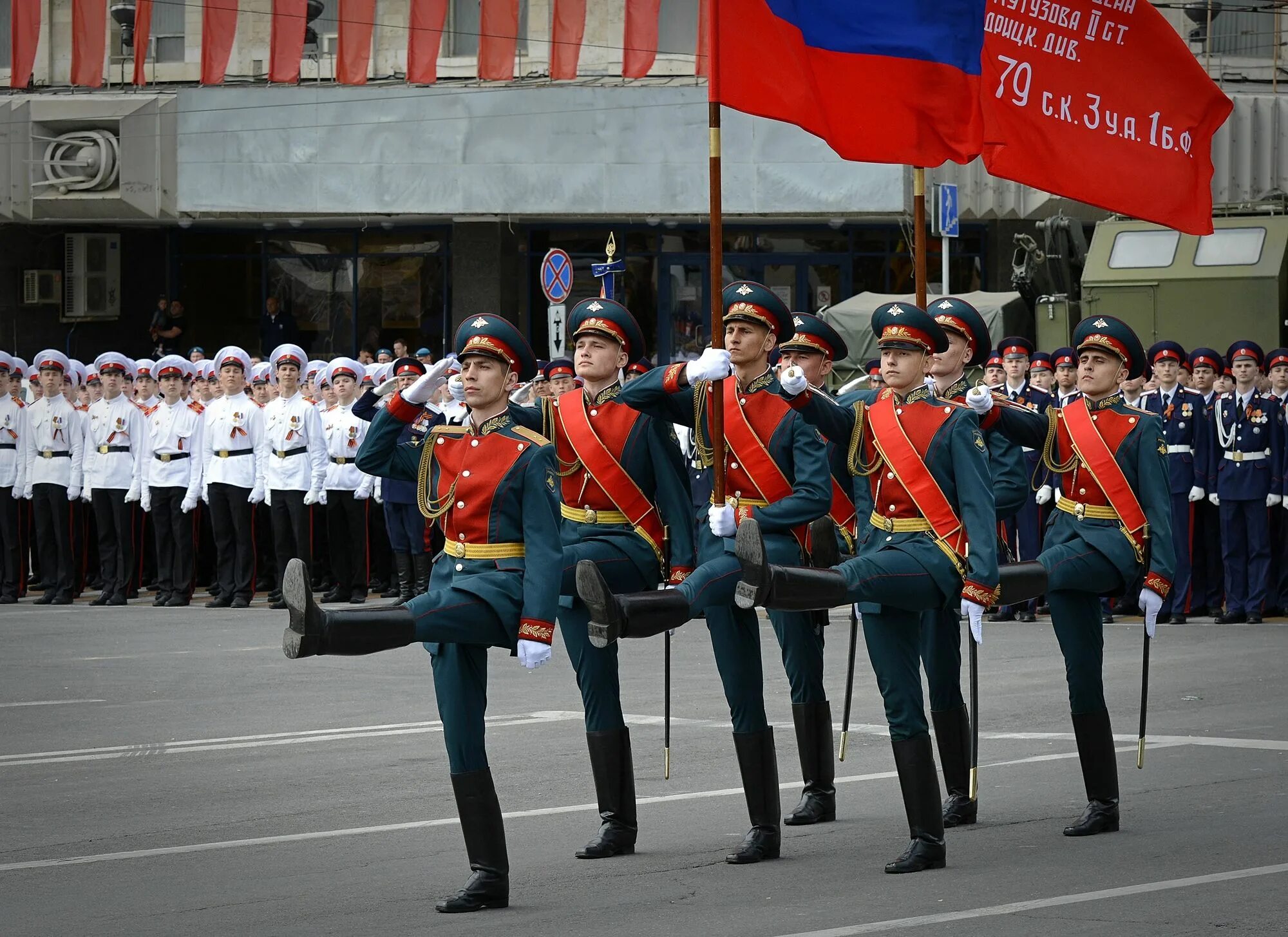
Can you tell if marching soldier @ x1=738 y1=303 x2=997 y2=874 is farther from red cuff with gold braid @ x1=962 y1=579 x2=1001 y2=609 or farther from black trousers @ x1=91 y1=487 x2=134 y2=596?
black trousers @ x1=91 y1=487 x2=134 y2=596

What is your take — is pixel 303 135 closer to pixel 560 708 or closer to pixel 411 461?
pixel 560 708

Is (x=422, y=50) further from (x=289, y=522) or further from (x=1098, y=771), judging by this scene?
(x=1098, y=771)

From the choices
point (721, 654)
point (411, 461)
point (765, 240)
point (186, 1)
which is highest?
point (186, 1)

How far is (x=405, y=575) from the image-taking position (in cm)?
1772

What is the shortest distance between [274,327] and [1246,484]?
19359mm

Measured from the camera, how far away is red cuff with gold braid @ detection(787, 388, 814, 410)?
7492mm

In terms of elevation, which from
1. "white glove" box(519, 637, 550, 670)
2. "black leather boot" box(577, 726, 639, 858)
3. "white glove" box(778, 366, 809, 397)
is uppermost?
"white glove" box(778, 366, 809, 397)

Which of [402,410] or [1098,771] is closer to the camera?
[402,410]

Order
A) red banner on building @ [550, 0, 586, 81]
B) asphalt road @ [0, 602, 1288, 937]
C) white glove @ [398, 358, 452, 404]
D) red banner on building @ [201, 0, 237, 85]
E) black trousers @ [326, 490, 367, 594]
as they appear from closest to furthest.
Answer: asphalt road @ [0, 602, 1288, 937] < white glove @ [398, 358, 452, 404] < black trousers @ [326, 490, 367, 594] < red banner on building @ [550, 0, 586, 81] < red banner on building @ [201, 0, 237, 85]

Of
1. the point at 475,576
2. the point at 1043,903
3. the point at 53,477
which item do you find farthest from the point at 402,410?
the point at 53,477

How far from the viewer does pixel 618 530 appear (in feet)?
25.6

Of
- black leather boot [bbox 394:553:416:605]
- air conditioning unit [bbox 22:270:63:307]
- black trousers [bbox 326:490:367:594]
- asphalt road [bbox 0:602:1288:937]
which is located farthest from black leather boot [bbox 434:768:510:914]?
air conditioning unit [bbox 22:270:63:307]

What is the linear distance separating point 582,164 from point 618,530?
21669 millimetres

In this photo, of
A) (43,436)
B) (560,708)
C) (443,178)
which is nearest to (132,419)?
(43,436)
